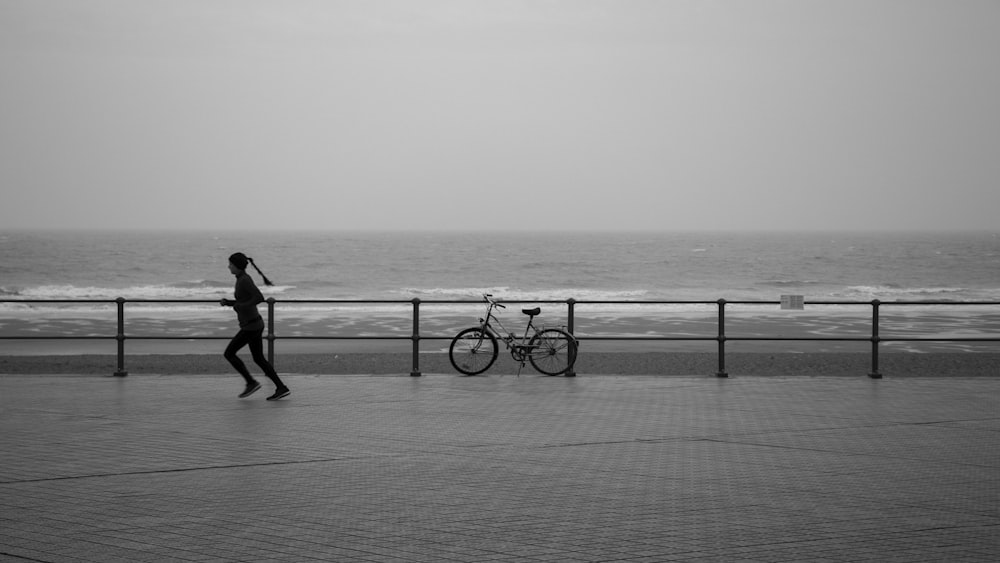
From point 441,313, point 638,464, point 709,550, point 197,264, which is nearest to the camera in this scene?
point 709,550

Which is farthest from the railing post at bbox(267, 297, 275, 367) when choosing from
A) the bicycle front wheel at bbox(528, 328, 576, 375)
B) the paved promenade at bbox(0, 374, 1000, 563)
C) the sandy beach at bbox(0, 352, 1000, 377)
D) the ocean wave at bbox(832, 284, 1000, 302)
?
the ocean wave at bbox(832, 284, 1000, 302)

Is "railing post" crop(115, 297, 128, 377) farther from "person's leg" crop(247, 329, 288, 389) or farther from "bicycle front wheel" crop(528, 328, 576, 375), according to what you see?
"bicycle front wheel" crop(528, 328, 576, 375)

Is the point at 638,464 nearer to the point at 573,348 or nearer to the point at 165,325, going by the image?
the point at 573,348

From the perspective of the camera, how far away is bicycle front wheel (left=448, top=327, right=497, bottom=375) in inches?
651

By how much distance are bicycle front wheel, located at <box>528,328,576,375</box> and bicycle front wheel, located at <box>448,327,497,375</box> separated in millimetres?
568

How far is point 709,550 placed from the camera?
6.28m

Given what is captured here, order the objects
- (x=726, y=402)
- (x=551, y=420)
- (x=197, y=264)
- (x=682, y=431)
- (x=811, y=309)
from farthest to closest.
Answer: (x=197, y=264) → (x=811, y=309) → (x=726, y=402) → (x=551, y=420) → (x=682, y=431)

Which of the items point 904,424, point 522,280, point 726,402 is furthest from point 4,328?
point 522,280

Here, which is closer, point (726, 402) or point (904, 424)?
point (904, 424)

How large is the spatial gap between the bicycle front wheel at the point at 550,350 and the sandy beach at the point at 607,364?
6.95 feet

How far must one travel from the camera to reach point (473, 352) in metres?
16.6

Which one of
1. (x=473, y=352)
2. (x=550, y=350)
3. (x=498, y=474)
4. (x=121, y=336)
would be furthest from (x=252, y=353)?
(x=498, y=474)

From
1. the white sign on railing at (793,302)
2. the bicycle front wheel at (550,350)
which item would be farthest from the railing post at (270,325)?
the white sign on railing at (793,302)

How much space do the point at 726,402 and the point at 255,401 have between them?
539 centimetres
